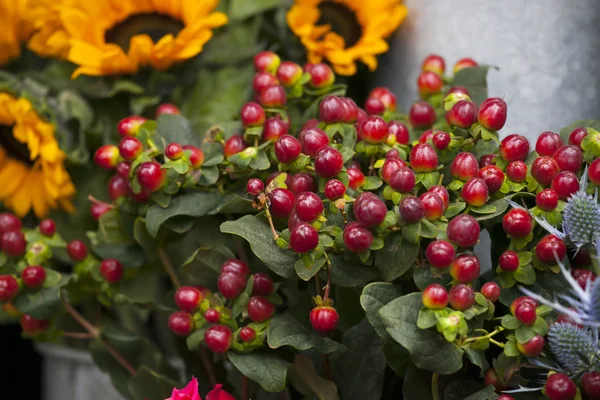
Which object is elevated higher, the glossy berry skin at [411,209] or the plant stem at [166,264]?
the glossy berry skin at [411,209]

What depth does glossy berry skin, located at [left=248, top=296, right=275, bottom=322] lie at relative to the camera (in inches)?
17.4

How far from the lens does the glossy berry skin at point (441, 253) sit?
15.1 inches

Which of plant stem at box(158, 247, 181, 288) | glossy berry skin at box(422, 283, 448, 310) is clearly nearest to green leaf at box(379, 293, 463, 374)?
glossy berry skin at box(422, 283, 448, 310)

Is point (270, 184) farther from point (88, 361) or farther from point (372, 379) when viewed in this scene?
point (88, 361)

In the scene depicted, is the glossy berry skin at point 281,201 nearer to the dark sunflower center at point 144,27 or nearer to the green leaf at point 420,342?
the green leaf at point 420,342

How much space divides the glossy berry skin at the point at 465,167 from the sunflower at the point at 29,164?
1.21 ft

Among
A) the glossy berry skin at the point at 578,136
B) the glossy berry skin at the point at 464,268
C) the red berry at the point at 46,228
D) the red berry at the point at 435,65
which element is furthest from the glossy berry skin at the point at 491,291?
the red berry at the point at 46,228

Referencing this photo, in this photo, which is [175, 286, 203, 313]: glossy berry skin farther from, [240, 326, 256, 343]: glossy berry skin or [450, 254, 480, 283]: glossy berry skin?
[450, 254, 480, 283]: glossy berry skin

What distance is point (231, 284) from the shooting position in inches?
17.7

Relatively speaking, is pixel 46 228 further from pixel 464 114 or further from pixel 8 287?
pixel 464 114

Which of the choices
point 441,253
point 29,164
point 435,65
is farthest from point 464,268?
point 29,164

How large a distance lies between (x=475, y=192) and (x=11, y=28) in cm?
49

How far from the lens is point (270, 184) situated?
1.45 ft

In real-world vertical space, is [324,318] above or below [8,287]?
above
